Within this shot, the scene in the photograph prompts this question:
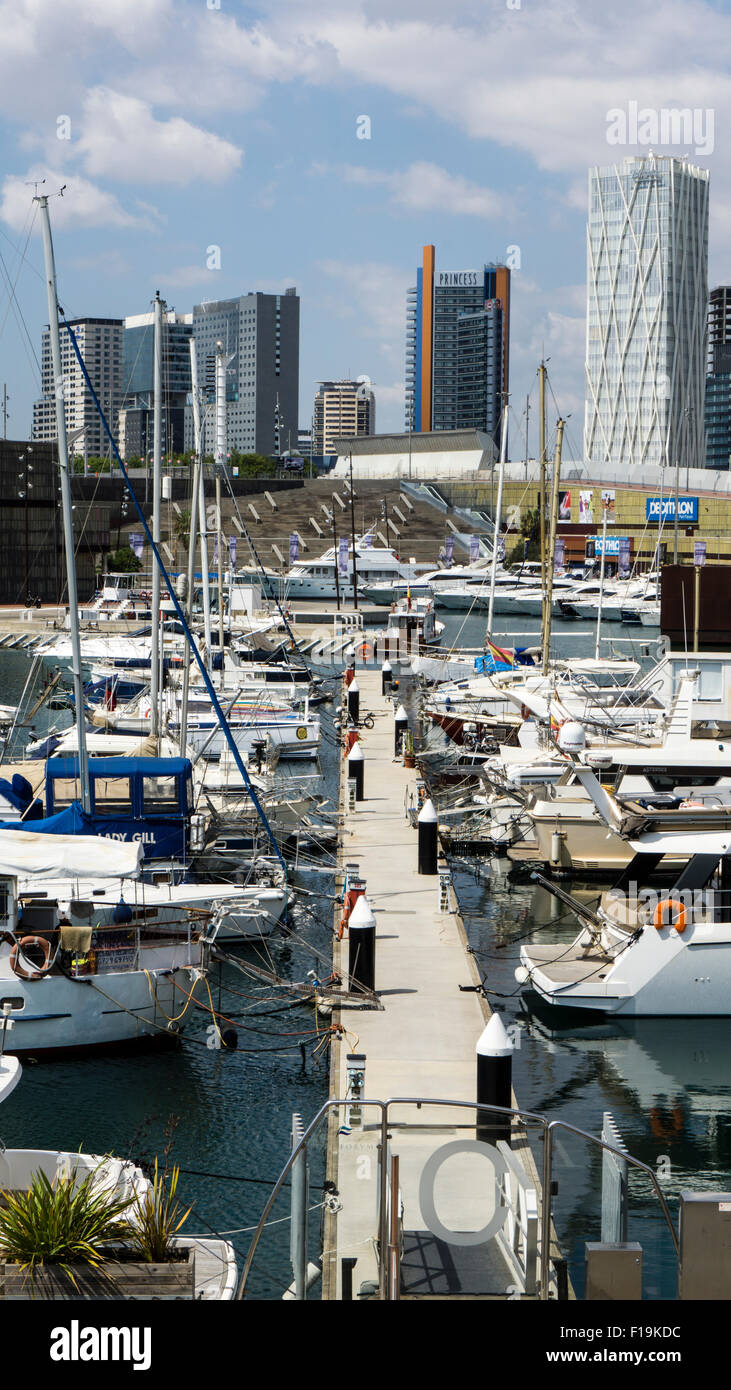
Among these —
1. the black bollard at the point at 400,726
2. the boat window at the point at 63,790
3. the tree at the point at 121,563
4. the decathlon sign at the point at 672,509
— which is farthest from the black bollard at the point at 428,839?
the decathlon sign at the point at 672,509

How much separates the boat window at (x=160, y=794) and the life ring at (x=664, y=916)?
8.16 meters

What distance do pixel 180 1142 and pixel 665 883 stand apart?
14.4 m

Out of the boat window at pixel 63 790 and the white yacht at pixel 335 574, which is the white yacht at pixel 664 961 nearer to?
the boat window at pixel 63 790

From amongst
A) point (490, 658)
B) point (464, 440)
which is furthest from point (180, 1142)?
point (464, 440)

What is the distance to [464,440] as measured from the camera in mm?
189250

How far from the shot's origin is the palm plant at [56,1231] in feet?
33.1

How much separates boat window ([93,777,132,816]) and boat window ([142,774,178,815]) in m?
0.30

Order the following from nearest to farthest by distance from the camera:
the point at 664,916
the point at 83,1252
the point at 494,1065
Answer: the point at 83,1252, the point at 494,1065, the point at 664,916

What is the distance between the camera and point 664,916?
22094mm

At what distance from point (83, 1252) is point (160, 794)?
49.1 ft

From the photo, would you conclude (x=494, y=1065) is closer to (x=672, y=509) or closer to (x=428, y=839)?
(x=428, y=839)

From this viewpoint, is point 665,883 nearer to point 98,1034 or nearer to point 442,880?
point 442,880

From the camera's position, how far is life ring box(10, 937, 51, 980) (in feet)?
64.4

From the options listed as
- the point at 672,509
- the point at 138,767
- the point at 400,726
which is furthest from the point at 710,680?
the point at 672,509
